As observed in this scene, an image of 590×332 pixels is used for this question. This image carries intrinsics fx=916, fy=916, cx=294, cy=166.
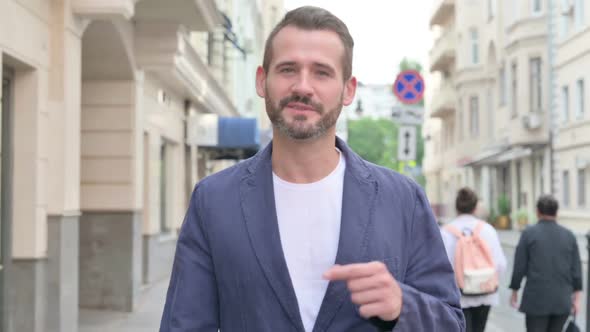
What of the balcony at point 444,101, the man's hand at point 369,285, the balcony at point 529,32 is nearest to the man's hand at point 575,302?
the man's hand at point 369,285

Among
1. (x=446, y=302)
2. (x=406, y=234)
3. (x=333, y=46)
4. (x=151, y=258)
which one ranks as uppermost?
(x=333, y=46)

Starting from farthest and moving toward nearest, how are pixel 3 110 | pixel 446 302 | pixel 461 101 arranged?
pixel 461 101
pixel 3 110
pixel 446 302

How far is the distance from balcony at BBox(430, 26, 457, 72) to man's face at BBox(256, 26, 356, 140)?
5361 cm

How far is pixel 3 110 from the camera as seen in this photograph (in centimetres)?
853

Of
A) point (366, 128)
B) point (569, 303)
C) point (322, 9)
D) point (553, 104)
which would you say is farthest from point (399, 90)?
point (366, 128)

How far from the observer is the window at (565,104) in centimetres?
3353

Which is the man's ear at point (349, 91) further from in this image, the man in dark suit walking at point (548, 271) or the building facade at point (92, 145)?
the man in dark suit walking at point (548, 271)

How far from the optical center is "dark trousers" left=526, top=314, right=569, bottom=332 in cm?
820

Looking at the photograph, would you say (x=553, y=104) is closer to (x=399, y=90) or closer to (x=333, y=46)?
(x=399, y=90)

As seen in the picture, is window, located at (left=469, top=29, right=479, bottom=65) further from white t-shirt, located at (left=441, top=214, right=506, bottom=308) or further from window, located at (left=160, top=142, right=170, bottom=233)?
white t-shirt, located at (left=441, top=214, right=506, bottom=308)

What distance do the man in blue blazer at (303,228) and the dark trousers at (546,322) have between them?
237 inches

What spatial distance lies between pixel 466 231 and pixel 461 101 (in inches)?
1843

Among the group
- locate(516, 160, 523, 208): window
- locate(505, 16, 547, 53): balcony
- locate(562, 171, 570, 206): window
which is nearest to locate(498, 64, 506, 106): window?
locate(516, 160, 523, 208): window

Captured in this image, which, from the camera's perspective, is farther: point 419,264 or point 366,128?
point 366,128
